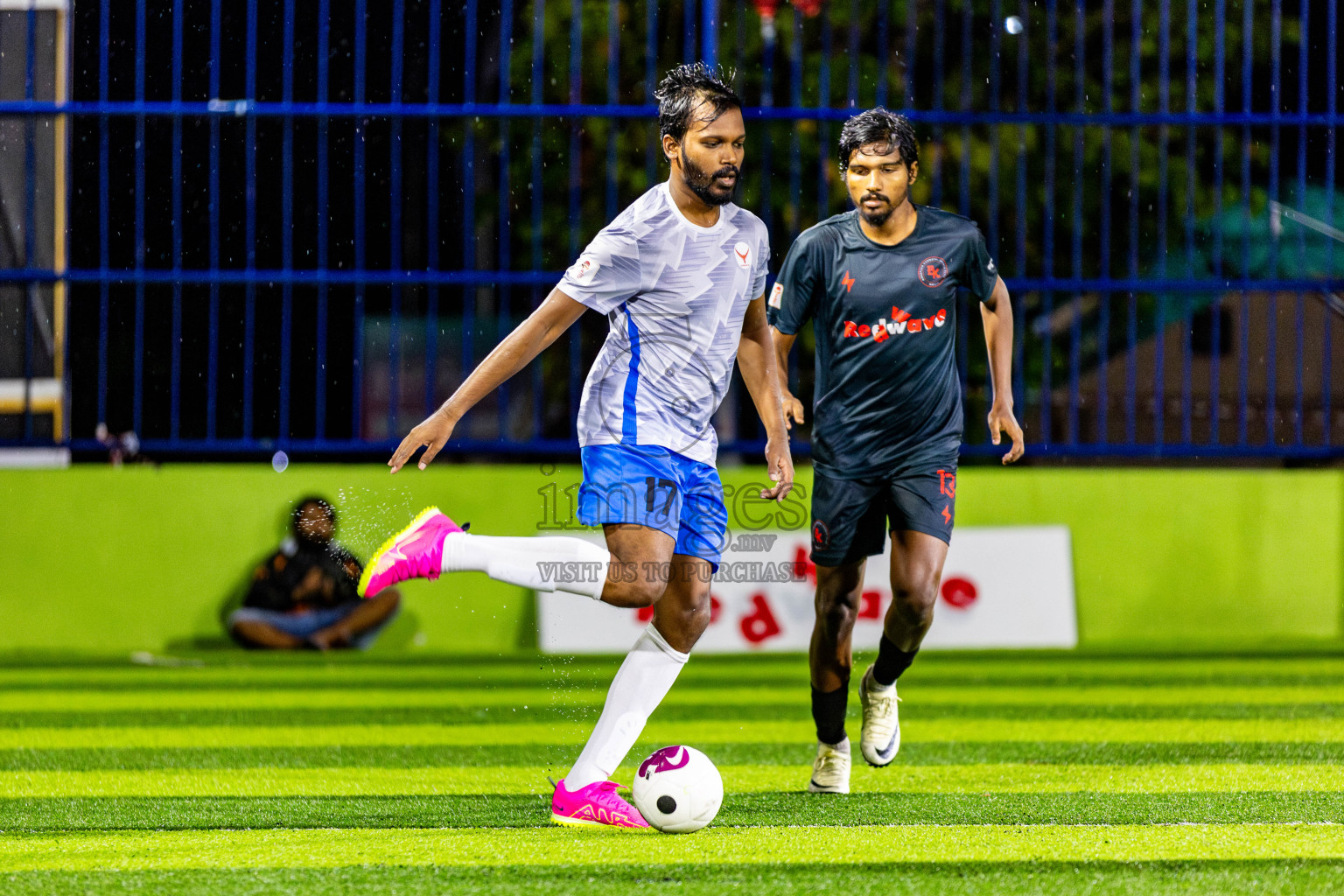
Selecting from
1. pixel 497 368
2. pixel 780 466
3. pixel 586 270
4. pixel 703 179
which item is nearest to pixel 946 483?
pixel 780 466

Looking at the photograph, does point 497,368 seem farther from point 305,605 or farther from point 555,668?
point 305,605

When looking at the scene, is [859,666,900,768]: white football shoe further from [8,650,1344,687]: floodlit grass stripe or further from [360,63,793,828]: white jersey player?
[8,650,1344,687]: floodlit grass stripe

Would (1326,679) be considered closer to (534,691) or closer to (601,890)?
(534,691)

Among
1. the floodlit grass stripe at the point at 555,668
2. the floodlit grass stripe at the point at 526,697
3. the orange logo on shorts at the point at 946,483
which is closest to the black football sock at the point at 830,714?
the orange logo on shorts at the point at 946,483

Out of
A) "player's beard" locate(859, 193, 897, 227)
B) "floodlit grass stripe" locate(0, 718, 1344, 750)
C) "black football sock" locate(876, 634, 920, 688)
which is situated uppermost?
"player's beard" locate(859, 193, 897, 227)

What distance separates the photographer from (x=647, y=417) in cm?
448

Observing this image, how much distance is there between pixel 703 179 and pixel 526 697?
4.32 m

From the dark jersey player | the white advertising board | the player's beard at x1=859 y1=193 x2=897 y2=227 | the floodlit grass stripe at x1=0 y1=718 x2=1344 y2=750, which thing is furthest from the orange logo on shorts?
the white advertising board

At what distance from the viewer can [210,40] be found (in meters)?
10.2

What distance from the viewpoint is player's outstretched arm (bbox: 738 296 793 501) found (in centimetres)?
489

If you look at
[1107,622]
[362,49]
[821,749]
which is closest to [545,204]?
[362,49]

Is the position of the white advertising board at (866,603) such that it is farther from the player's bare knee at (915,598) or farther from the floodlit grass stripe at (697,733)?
the player's bare knee at (915,598)

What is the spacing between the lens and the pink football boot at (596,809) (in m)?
4.45

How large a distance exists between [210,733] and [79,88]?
5343 millimetres
